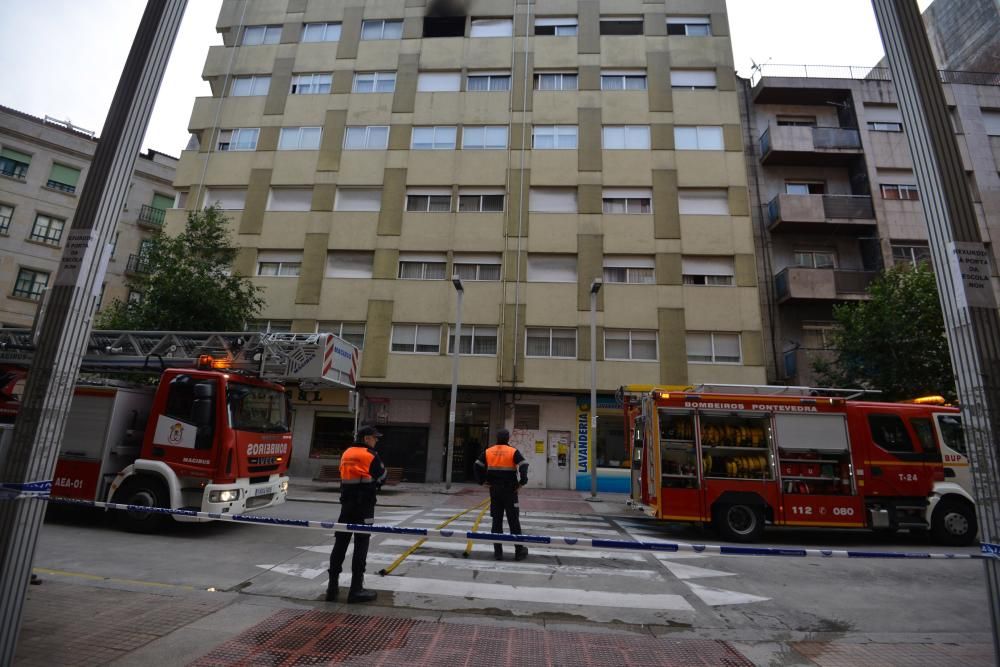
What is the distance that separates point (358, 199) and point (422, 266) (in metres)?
4.52

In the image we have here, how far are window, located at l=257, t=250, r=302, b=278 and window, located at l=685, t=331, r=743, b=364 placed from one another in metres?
16.9

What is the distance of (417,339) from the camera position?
66.8 feet

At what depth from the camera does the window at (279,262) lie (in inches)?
843

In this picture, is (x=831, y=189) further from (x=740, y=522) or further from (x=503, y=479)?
(x=503, y=479)

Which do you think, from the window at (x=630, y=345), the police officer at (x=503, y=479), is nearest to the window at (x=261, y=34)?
the window at (x=630, y=345)

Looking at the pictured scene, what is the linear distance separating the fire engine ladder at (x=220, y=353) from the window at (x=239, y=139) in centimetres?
1602

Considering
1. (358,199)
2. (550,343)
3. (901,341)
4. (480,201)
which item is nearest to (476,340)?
(550,343)

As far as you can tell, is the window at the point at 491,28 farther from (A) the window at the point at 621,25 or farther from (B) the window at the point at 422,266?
(B) the window at the point at 422,266

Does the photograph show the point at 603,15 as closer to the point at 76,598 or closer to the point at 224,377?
the point at 224,377

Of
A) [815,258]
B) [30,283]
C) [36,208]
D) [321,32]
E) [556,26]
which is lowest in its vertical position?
[30,283]

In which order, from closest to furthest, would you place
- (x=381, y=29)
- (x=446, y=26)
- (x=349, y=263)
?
(x=349, y=263)
(x=446, y=26)
(x=381, y=29)

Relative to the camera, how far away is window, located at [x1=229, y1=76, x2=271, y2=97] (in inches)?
949

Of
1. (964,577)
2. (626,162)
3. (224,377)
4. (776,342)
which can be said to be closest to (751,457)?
(964,577)

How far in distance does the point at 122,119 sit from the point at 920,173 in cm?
638
